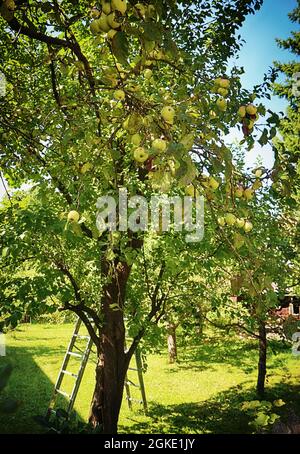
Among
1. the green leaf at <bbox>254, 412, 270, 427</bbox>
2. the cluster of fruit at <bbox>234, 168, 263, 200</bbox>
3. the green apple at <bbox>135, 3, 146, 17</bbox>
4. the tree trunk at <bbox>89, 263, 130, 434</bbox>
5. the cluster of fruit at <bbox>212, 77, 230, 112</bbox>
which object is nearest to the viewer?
the green apple at <bbox>135, 3, 146, 17</bbox>

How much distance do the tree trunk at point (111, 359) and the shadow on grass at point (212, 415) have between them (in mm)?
1781

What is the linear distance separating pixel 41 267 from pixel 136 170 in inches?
91.2

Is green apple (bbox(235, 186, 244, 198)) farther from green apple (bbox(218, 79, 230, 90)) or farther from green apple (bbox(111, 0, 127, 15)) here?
green apple (bbox(111, 0, 127, 15))

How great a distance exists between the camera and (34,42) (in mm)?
6492

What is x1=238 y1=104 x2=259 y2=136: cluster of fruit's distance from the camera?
Answer: 2049mm

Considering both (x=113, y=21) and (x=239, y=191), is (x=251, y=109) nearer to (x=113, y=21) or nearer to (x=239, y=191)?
(x=239, y=191)

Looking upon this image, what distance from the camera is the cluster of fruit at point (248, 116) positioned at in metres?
2.05

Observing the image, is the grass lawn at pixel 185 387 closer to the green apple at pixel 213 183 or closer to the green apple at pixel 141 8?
the green apple at pixel 213 183

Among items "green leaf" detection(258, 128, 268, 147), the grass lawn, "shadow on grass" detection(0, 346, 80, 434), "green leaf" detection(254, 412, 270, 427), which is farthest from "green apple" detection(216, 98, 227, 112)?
"shadow on grass" detection(0, 346, 80, 434)

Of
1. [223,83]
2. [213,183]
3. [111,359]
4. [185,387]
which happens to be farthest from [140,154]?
[185,387]

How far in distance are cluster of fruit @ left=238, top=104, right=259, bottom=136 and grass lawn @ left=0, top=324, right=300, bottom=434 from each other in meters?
5.33

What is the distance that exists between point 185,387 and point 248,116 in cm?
1128

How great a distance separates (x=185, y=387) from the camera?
11781 millimetres
